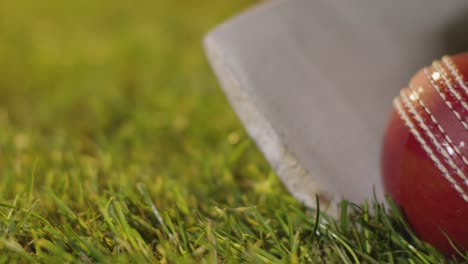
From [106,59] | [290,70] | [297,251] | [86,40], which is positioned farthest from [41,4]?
[297,251]

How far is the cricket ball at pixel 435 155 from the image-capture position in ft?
3.02

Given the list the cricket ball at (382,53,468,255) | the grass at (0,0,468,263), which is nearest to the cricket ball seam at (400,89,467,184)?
the cricket ball at (382,53,468,255)

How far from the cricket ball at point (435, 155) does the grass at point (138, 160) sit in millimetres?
47

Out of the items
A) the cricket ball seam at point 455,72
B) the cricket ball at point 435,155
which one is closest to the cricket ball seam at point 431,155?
the cricket ball at point 435,155

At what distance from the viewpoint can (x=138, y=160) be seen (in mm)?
1448

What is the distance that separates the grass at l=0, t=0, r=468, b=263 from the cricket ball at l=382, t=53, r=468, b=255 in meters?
0.05

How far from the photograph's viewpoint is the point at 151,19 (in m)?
2.49

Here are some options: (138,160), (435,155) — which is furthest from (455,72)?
(138,160)

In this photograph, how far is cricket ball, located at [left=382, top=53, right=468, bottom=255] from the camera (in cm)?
92

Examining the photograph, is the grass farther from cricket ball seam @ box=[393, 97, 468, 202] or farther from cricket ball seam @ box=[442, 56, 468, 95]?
cricket ball seam @ box=[442, 56, 468, 95]

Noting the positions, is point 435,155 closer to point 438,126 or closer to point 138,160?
point 438,126

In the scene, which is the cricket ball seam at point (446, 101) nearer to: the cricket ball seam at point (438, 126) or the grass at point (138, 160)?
the cricket ball seam at point (438, 126)

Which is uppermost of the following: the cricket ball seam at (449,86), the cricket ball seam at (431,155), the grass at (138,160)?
the grass at (138,160)

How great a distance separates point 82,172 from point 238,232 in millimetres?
473
